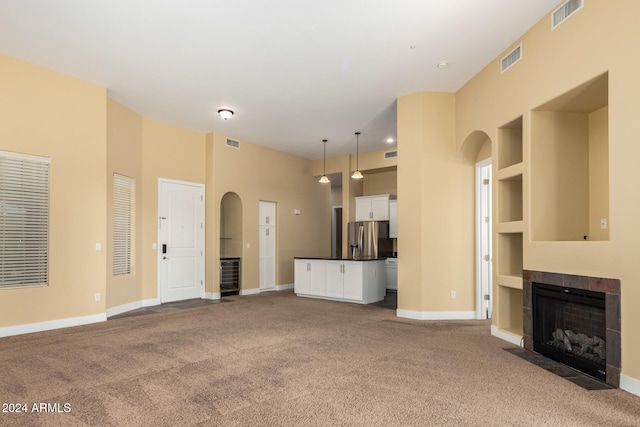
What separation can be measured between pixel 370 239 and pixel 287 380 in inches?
266

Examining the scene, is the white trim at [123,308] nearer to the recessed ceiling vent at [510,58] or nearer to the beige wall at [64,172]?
the beige wall at [64,172]

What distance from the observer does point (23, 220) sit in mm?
5066

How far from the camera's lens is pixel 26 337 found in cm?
476

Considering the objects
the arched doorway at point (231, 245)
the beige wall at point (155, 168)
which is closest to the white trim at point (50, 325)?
the beige wall at point (155, 168)

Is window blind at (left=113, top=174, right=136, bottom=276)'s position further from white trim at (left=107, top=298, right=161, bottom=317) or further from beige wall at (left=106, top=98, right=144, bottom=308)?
white trim at (left=107, top=298, right=161, bottom=317)

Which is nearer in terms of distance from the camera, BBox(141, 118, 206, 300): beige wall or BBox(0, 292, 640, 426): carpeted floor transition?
BBox(0, 292, 640, 426): carpeted floor transition

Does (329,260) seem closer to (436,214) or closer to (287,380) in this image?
(436,214)

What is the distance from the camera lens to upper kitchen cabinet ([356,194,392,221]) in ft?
33.0

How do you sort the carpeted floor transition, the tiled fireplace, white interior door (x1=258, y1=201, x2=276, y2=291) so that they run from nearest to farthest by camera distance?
the carpeted floor transition → the tiled fireplace → white interior door (x1=258, y1=201, x2=276, y2=291)

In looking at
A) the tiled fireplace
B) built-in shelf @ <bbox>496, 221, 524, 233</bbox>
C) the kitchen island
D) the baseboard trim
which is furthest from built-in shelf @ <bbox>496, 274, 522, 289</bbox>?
the kitchen island

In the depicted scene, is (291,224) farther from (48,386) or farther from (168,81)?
(48,386)

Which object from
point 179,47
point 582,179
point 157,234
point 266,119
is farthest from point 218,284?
point 582,179

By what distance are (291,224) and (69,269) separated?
5.47m

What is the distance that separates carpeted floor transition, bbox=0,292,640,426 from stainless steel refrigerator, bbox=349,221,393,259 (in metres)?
4.40
